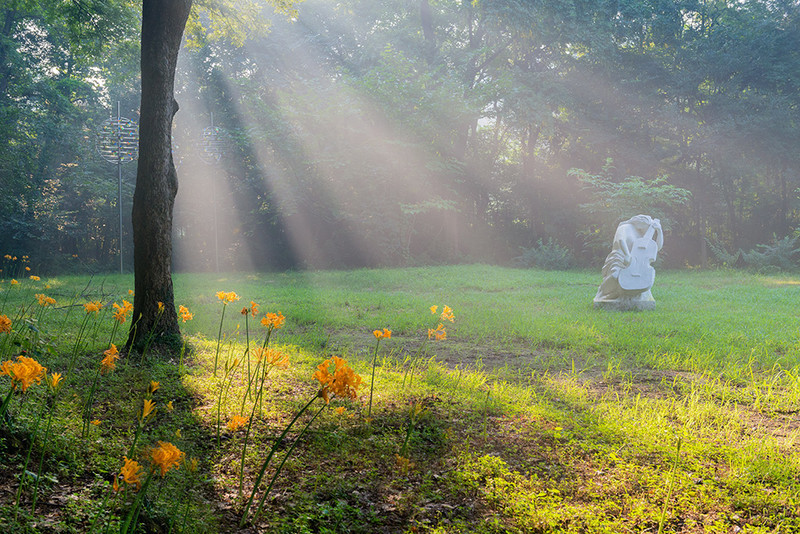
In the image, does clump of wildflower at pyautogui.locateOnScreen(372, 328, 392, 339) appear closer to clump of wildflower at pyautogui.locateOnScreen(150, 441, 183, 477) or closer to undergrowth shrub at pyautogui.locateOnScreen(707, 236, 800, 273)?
clump of wildflower at pyautogui.locateOnScreen(150, 441, 183, 477)

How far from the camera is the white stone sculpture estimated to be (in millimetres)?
7754

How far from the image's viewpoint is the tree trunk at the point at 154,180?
3.69 metres

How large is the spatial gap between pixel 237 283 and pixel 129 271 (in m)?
5.54

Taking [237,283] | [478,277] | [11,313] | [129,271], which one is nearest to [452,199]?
[478,277]

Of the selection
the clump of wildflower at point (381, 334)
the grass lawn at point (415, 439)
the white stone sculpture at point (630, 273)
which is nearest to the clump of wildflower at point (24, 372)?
the grass lawn at point (415, 439)

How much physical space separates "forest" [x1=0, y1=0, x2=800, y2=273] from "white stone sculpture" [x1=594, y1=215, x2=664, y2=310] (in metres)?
8.29

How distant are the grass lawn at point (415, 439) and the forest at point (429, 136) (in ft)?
37.5

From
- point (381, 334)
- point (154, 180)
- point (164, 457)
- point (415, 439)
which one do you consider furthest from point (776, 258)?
point (164, 457)

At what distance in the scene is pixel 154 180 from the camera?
3.71 meters

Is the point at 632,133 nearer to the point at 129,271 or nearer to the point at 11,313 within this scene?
the point at 129,271

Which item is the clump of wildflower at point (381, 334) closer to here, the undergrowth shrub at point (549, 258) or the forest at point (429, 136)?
the forest at point (429, 136)

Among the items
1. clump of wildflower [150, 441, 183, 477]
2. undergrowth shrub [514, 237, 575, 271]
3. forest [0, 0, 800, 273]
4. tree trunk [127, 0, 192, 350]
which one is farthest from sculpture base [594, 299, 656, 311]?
undergrowth shrub [514, 237, 575, 271]

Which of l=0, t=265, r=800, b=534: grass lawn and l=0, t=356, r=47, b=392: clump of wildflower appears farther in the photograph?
l=0, t=265, r=800, b=534: grass lawn

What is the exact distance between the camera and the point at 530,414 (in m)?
3.06
